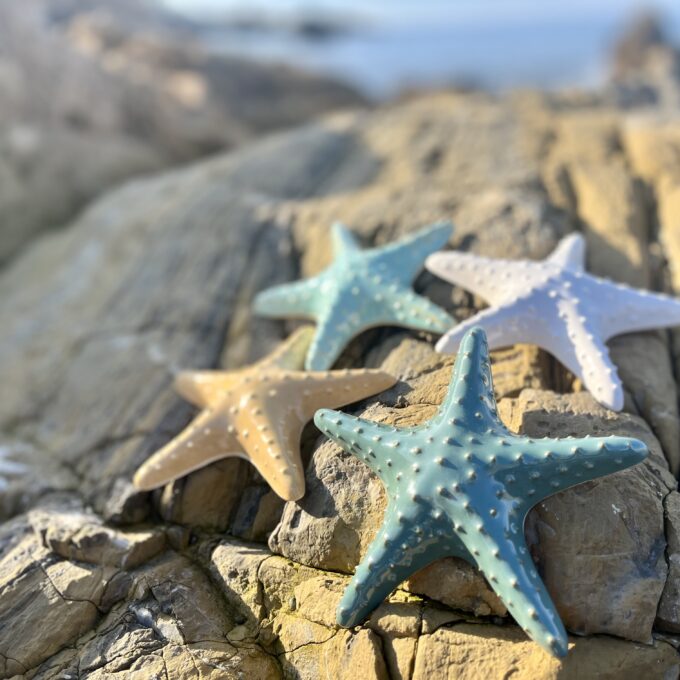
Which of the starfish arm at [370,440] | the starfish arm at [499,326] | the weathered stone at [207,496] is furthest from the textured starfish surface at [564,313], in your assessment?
the weathered stone at [207,496]

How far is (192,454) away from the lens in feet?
13.7

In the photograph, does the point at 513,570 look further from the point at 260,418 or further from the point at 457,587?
the point at 260,418

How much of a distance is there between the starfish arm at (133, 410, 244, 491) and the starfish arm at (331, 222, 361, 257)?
178 cm

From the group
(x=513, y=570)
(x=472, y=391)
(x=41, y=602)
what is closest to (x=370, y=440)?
(x=472, y=391)

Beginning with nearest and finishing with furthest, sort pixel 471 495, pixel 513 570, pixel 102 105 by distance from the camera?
pixel 513 570 < pixel 471 495 < pixel 102 105

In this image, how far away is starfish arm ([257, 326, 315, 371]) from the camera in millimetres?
4535

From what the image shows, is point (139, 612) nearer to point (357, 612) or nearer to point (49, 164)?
point (357, 612)

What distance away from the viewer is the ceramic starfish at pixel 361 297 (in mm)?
4527

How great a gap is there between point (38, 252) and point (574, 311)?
20.3 feet

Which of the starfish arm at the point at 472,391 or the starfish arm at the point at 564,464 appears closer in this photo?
the starfish arm at the point at 564,464

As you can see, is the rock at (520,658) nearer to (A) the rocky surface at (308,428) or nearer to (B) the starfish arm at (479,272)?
(A) the rocky surface at (308,428)

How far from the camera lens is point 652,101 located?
8984 millimetres

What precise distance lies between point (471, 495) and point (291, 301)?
251 cm

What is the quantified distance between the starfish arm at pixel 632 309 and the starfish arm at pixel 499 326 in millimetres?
597
